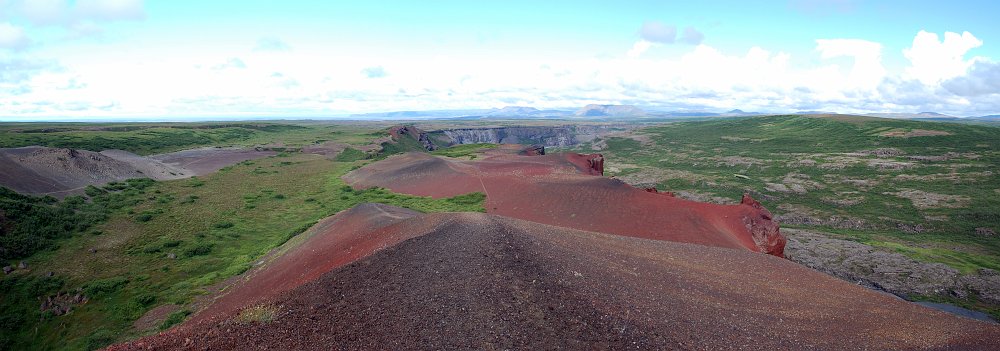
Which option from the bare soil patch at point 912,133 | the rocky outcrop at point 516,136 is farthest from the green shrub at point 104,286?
the rocky outcrop at point 516,136

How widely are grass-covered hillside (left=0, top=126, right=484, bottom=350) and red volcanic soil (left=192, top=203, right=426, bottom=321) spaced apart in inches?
67.0

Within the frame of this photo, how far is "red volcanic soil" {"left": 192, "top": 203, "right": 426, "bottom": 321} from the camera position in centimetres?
1792

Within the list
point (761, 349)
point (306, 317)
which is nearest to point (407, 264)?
point (306, 317)

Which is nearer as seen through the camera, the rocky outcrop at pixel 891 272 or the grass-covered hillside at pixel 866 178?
the rocky outcrop at pixel 891 272

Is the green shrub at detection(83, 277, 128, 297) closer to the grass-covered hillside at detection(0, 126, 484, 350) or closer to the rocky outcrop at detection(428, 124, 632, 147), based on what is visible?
the grass-covered hillside at detection(0, 126, 484, 350)

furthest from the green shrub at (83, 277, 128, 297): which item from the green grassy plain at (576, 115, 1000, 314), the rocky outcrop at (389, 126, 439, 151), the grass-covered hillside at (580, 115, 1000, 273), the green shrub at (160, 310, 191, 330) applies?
the rocky outcrop at (389, 126, 439, 151)

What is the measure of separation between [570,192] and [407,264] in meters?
24.0

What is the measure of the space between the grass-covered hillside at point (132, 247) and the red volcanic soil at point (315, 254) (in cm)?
170

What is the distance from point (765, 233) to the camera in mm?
32312

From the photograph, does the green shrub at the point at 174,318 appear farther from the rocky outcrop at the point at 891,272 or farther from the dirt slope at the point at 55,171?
the rocky outcrop at the point at 891,272

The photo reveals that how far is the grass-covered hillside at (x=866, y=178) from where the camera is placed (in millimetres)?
45469

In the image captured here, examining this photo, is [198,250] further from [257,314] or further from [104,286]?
[257,314]

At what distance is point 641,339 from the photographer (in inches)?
496

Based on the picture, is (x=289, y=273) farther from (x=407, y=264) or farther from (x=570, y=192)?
(x=570, y=192)
